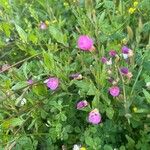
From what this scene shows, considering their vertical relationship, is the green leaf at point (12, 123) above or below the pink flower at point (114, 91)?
below

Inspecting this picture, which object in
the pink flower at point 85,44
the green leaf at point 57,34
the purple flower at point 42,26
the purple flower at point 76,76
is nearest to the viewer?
the pink flower at point 85,44

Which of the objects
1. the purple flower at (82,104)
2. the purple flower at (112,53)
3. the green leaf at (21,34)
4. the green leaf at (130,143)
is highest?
the green leaf at (21,34)

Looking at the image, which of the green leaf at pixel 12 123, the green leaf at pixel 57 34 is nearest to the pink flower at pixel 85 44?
the green leaf at pixel 57 34

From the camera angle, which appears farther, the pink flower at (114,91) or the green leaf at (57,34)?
the green leaf at (57,34)

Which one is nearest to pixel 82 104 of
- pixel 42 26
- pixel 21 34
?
pixel 21 34

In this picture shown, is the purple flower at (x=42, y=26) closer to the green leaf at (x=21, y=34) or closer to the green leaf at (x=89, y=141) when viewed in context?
the green leaf at (x=21, y=34)

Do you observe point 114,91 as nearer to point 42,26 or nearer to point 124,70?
point 124,70

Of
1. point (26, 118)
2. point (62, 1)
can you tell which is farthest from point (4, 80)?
point (62, 1)

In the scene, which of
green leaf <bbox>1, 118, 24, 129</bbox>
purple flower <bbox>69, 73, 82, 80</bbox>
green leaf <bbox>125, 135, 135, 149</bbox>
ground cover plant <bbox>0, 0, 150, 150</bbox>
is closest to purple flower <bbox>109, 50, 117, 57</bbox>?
ground cover plant <bbox>0, 0, 150, 150</bbox>

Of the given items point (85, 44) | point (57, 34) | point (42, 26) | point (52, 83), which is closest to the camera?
point (85, 44)
